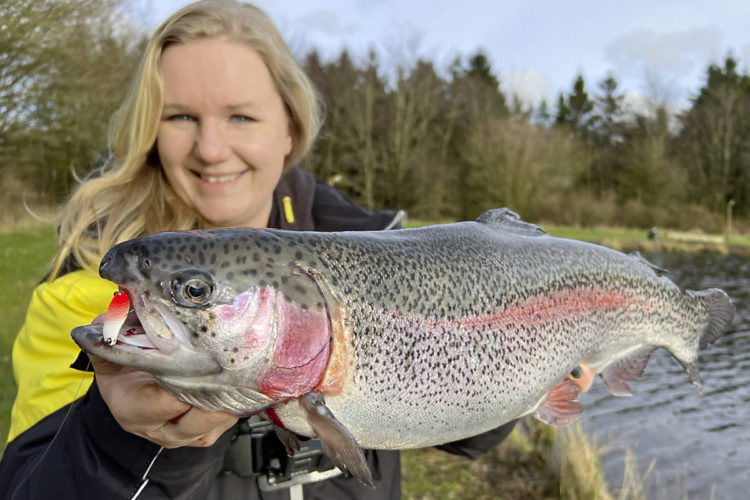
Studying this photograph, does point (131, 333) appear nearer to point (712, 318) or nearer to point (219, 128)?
point (219, 128)

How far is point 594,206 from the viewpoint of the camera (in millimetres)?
38250

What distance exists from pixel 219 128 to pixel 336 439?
151 cm

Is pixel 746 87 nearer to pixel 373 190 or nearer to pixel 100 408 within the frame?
pixel 373 190

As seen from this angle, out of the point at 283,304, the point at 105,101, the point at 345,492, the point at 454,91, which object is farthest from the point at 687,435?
the point at 454,91

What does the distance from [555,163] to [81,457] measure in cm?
3879

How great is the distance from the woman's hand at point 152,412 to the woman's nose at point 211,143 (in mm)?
1082

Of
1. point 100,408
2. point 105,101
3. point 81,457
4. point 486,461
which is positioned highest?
point 105,101

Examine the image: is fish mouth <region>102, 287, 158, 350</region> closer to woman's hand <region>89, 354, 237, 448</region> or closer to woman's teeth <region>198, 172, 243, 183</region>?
woman's hand <region>89, 354, 237, 448</region>

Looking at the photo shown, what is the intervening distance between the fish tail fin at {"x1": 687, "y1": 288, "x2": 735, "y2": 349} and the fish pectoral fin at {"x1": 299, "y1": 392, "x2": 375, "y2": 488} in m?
2.29

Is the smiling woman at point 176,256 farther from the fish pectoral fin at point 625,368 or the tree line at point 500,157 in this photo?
the tree line at point 500,157

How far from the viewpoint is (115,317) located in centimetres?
144

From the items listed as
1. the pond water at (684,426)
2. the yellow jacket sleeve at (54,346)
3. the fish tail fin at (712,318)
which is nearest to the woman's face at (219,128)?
the yellow jacket sleeve at (54,346)

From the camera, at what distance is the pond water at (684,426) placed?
297 inches

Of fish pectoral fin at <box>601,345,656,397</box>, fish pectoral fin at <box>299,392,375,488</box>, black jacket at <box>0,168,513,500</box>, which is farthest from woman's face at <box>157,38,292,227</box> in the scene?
fish pectoral fin at <box>601,345,656,397</box>
